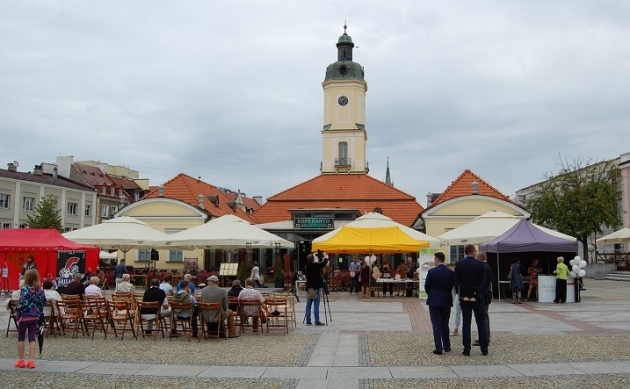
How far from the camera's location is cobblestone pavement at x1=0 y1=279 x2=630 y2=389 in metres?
8.81

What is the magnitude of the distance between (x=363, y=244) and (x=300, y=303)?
296cm

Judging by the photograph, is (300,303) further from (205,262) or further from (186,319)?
(205,262)

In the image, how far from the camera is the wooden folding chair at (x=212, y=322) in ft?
41.9

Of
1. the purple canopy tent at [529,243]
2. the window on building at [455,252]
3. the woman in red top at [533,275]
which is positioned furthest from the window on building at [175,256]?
the woman in red top at [533,275]

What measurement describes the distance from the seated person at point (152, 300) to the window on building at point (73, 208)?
50088 millimetres

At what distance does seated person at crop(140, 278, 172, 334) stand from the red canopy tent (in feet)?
31.5

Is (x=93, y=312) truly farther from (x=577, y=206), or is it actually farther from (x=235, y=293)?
(x=577, y=206)

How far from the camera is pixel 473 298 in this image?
1080 centimetres

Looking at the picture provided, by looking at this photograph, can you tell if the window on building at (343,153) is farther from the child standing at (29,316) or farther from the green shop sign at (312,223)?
the child standing at (29,316)

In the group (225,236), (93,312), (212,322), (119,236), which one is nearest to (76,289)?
(93,312)

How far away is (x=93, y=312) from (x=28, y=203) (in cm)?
4543

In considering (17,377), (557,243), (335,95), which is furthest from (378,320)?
(335,95)

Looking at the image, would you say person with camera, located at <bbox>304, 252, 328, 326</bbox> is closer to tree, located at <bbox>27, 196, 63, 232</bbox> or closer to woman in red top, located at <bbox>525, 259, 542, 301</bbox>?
woman in red top, located at <bbox>525, 259, 542, 301</bbox>

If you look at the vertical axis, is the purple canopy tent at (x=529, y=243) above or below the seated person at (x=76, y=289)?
above
